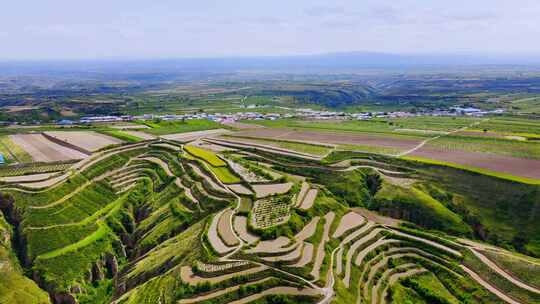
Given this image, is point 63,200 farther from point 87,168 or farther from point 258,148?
point 258,148

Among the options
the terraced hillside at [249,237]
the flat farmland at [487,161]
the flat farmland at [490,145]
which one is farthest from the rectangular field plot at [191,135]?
the flat farmland at [490,145]

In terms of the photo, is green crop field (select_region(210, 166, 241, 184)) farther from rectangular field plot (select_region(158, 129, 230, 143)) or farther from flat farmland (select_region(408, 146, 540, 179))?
flat farmland (select_region(408, 146, 540, 179))

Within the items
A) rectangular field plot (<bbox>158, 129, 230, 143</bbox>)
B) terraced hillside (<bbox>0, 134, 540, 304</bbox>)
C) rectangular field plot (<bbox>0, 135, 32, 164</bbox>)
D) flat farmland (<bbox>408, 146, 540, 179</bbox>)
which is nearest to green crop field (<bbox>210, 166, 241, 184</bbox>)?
terraced hillside (<bbox>0, 134, 540, 304</bbox>)

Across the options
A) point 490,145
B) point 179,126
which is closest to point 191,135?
point 179,126

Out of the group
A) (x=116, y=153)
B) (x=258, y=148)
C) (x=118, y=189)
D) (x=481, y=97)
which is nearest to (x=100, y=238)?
(x=118, y=189)

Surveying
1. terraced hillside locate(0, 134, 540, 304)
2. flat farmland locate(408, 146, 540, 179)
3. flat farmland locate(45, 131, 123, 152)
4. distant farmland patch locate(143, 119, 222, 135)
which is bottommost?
terraced hillside locate(0, 134, 540, 304)

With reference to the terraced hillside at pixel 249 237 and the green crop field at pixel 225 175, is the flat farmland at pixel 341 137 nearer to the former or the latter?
the terraced hillside at pixel 249 237

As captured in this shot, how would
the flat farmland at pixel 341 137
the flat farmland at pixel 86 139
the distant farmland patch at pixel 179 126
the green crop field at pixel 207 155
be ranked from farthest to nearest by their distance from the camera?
1. the distant farmland patch at pixel 179 126
2. the flat farmland at pixel 341 137
3. the flat farmland at pixel 86 139
4. the green crop field at pixel 207 155
